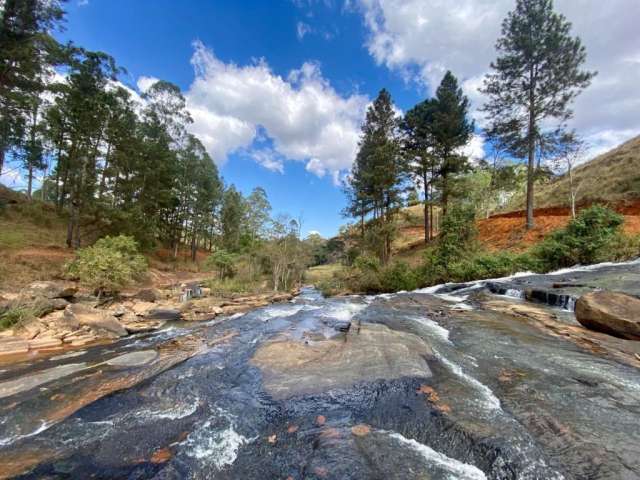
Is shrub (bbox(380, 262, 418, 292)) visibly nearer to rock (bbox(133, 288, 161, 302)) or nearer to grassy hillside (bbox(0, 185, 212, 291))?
rock (bbox(133, 288, 161, 302))

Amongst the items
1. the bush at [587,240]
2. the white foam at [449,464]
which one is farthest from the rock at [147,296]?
the bush at [587,240]

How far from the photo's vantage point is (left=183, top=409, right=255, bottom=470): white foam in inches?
121

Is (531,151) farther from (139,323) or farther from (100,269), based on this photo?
(100,269)

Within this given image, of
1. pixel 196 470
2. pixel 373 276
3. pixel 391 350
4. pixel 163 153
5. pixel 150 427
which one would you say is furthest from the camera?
pixel 163 153

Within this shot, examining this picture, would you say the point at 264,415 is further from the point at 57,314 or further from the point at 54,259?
the point at 54,259

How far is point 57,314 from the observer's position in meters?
8.98

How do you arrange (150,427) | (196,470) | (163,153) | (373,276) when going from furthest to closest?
(163,153) → (373,276) → (150,427) → (196,470)

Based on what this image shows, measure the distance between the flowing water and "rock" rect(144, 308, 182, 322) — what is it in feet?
14.4

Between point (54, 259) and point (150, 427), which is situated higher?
point (54, 259)

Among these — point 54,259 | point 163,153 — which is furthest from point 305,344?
point 163,153

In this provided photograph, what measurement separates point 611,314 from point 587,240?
8.77 metres

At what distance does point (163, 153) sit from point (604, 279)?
31.7 metres

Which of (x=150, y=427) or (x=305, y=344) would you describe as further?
(x=305, y=344)

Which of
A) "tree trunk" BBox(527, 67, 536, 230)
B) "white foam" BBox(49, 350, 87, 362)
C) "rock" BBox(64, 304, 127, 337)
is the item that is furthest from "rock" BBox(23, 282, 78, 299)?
"tree trunk" BBox(527, 67, 536, 230)
